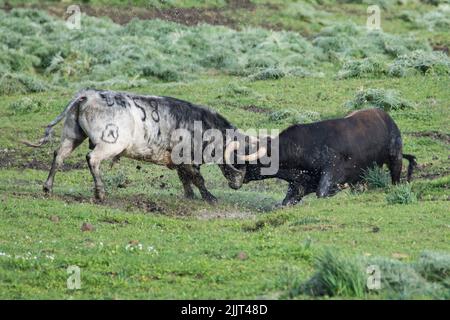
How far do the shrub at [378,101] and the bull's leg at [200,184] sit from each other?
7.45 meters

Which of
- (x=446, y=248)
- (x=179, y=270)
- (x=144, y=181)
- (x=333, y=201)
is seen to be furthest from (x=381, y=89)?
(x=179, y=270)

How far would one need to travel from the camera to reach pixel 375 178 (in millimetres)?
17250

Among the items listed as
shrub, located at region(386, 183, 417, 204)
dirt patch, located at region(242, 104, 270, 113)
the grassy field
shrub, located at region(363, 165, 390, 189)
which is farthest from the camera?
dirt patch, located at region(242, 104, 270, 113)

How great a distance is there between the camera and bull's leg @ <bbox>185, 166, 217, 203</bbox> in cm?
1736

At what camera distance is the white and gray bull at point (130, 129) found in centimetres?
1636

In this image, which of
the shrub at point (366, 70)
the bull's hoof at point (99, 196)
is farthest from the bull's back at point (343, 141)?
the shrub at point (366, 70)

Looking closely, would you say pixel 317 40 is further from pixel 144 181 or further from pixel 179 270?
pixel 179 270

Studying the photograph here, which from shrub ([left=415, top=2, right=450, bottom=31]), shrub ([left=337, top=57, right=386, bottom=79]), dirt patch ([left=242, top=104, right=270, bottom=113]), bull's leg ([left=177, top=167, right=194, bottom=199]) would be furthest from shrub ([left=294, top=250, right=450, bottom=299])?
shrub ([left=415, top=2, right=450, bottom=31])

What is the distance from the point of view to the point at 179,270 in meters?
11.7

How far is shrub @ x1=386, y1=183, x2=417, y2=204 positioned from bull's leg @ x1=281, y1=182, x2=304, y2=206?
171 centimetres

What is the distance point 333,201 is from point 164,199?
278 cm

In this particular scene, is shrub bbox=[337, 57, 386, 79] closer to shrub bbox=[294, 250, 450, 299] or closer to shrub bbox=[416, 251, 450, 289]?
shrub bbox=[416, 251, 450, 289]

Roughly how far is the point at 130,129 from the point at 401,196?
14.2ft

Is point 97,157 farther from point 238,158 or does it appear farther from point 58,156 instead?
Result: point 238,158
